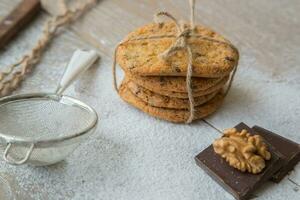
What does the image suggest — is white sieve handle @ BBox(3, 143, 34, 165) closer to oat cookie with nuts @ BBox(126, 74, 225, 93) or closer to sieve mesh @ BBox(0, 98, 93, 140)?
sieve mesh @ BBox(0, 98, 93, 140)

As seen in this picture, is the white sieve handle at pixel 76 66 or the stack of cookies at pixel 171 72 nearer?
the stack of cookies at pixel 171 72

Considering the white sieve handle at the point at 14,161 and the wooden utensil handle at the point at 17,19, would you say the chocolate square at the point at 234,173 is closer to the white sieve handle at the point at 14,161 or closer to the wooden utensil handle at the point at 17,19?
the white sieve handle at the point at 14,161

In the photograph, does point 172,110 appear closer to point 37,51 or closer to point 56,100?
point 56,100

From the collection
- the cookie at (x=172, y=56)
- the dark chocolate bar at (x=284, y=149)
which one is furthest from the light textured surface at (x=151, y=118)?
the cookie at (x=172, y=56)

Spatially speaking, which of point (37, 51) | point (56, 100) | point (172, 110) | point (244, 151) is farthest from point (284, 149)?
point (37, 51)

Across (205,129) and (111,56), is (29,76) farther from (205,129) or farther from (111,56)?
(205,129)

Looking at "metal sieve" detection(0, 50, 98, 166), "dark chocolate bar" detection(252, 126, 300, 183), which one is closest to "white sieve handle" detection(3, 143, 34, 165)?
"metal sieve" detection(0, 50, 98, 166)

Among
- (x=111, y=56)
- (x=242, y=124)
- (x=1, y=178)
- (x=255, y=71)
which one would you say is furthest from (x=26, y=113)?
(x=255, y=71)
